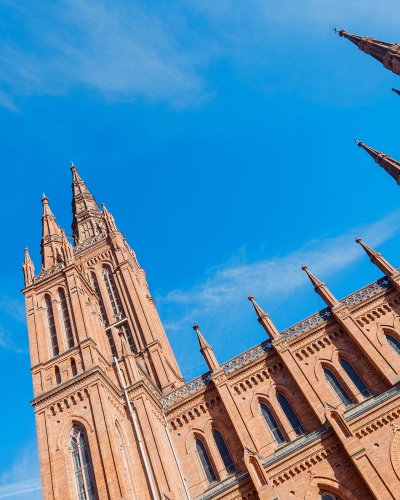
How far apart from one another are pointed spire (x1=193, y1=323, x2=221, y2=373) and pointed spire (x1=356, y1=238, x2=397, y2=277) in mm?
12757

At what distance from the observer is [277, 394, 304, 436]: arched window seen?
27422mm

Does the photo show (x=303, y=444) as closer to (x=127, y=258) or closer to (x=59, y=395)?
(x=59, y=395)

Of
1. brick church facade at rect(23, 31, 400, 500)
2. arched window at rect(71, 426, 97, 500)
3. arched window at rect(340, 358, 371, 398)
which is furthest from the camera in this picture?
arched window at rect(340, 358, 371, 398)

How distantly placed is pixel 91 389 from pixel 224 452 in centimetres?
889

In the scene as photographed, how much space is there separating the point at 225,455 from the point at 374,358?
10.5 meters

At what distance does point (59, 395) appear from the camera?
26.3 meters

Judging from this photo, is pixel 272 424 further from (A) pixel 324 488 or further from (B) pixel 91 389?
(B) pixel 91 389

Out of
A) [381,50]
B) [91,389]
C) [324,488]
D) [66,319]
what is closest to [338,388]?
[324,488]

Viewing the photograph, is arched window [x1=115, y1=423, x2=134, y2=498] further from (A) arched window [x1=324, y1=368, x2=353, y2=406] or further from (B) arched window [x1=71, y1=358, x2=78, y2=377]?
(A) arched window [x1=324, y1=368, x2=353, y2=406]

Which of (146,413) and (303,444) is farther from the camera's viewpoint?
(146,413)

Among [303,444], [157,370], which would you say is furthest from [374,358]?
[157,370]

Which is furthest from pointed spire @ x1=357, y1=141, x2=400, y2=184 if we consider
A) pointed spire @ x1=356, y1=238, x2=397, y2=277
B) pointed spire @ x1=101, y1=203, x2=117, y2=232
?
pointed spire @ x1=101, y1=203, x2=117, y2=232

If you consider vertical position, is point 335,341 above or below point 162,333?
below

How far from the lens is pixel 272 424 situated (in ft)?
93.0
